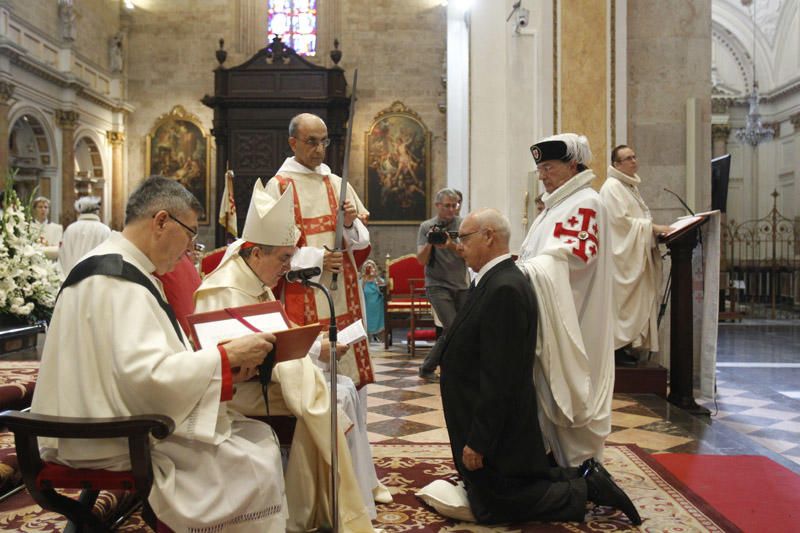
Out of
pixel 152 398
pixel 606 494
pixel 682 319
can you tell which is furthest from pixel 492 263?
pixel 682 319

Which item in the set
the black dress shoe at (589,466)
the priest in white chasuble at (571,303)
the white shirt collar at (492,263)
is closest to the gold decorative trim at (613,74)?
the priest in white chasuble at (571,303)

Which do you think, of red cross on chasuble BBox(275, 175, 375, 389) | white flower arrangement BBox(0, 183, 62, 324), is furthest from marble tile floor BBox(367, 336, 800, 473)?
white flower arrangement BBox(0, 183, 62, 324)

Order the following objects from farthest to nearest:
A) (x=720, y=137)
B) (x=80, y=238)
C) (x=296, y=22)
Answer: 1. (x=720, y=137)
2. (x=296, y=22)
3. (x=80, y=238)

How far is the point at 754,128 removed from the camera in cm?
1756

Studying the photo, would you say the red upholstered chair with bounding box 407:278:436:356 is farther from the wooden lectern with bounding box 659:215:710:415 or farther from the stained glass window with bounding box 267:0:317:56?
the stained glass window with bounding box 267:0:317:56

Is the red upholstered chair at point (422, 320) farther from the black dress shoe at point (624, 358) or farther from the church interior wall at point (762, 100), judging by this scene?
the church interior wall at point (762, 100)

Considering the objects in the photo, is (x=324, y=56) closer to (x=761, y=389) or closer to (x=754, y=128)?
(x=754, y=128)

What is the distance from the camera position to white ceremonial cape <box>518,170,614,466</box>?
345 centimetres

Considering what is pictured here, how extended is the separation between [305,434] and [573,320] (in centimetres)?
138

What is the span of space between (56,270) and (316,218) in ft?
13.5

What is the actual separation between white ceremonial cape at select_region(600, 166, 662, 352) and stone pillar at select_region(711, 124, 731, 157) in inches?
574

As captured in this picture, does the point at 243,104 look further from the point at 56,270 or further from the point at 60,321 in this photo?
the point at 60,321

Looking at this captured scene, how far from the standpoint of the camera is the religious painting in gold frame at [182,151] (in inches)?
712

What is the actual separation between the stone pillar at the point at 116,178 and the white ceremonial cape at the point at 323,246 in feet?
51.3
